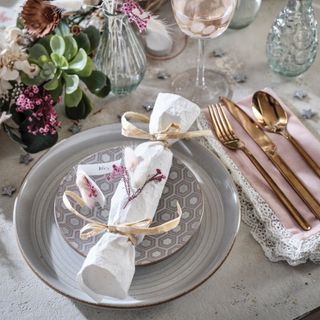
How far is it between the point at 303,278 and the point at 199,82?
405 mm

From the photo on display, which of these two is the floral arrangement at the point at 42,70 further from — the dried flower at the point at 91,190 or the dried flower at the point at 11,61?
the dried flower at the point at 91,190

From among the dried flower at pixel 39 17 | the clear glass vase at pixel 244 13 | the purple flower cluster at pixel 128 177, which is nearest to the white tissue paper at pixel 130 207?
the purple flower cluster at pixel 128 177

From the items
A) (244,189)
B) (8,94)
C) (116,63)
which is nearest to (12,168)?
(8,94)

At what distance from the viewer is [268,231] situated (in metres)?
0.81

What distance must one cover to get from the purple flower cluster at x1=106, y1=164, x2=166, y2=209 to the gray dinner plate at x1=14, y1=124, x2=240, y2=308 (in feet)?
0.25

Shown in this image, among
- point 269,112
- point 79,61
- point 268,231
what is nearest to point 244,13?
point 269,112

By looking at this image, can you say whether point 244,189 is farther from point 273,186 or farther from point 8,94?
point 8,94

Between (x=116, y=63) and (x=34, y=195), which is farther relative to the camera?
(x=116, y=63)

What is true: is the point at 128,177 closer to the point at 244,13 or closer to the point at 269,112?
the point at 269,112

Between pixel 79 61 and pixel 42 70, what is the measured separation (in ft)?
0.18

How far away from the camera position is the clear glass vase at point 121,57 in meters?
0.96

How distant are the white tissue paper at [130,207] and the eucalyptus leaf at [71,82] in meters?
0.14

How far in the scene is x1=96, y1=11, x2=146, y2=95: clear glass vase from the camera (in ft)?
3.15

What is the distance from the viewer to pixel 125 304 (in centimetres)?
69
